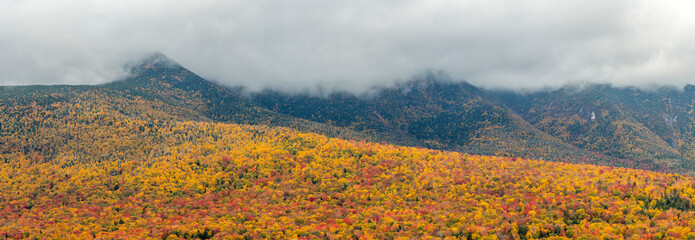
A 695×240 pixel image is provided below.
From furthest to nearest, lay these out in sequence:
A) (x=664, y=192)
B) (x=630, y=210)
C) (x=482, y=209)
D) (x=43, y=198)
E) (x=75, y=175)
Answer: (x=75, y=175) → (x=43, y=198) → (x=482, y=209) → (x=664, y=192) → (x=630, y=210)

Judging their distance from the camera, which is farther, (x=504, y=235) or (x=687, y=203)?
(x=687, y=203)

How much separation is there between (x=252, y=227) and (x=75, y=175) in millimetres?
141190

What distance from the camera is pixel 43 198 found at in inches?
6417

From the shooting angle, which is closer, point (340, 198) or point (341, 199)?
point (340, 198)

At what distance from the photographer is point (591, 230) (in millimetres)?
77125

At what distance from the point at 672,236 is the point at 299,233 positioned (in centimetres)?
7941

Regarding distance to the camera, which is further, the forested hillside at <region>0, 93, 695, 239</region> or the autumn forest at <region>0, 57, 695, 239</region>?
the forested hillside at <region>0, 93, 695, 239</region>

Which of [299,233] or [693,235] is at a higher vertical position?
[693,235]

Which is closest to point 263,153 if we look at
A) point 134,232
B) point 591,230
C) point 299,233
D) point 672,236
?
point 134,232

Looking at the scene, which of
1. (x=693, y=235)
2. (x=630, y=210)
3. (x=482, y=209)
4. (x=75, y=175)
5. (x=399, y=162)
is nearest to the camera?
(x=693, y=235)

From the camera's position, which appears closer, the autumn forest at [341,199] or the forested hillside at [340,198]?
the autumn forest at [341,199]

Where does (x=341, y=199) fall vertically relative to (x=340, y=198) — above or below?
below

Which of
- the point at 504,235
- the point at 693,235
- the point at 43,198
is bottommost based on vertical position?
the point at 43,198

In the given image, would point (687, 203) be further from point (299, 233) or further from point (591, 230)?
point (299, 233)
